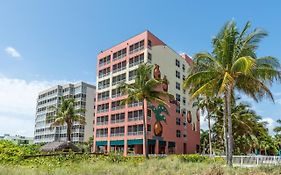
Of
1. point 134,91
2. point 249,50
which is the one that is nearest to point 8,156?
point 249,50

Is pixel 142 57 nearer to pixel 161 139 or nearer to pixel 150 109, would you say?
pixel 150 109

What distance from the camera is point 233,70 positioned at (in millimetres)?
24219

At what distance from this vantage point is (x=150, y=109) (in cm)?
5828

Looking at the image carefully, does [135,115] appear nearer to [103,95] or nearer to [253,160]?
[103,95]

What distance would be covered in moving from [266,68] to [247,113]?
1175 inches

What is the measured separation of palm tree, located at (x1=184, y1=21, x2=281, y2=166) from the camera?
80.7 feet

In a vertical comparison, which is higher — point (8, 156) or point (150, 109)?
point (150, 109)

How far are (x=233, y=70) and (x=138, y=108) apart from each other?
36.2m

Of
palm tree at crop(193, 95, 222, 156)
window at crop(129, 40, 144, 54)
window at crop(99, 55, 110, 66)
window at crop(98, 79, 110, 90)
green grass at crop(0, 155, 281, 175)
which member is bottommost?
green grass at crop(0, 155, 281, 175)

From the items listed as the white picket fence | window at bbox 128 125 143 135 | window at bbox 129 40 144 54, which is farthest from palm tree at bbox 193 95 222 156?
the white picket fence

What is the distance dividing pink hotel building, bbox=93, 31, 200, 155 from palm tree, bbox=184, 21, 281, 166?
32.0m

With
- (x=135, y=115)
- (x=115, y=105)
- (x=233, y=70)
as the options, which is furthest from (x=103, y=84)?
(x=233, y=70)

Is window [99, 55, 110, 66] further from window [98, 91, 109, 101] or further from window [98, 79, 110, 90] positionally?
window [98, 91, 109, 101]

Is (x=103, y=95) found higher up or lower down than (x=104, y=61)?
lower down
